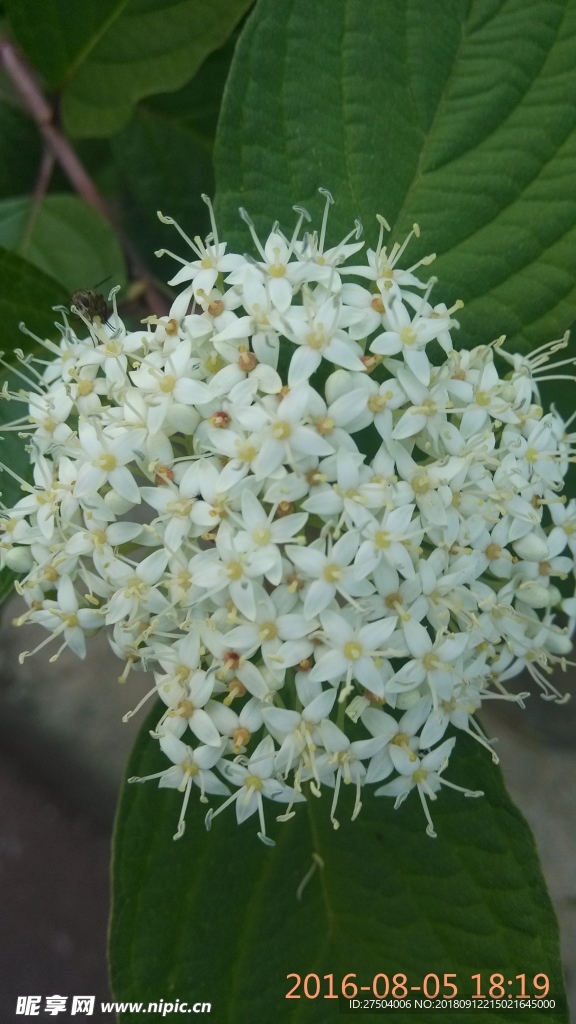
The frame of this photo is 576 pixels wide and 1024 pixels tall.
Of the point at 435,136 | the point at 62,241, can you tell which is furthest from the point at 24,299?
the point at 435,136

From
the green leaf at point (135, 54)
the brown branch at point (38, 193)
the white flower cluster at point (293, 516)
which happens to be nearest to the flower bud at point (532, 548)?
the white flower cluster at point (293, 516)

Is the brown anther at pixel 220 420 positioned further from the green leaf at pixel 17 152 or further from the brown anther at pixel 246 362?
the green leaf at pixel 17 152

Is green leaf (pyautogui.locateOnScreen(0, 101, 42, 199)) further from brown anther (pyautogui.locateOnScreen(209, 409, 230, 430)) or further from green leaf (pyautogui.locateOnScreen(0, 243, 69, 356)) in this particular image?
brown anther (pyautogui.locateOnScreen(209, 409, 230, 430))

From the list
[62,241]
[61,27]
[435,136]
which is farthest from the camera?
[62,241]

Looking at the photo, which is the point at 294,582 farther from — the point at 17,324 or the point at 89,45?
the point at 89,45

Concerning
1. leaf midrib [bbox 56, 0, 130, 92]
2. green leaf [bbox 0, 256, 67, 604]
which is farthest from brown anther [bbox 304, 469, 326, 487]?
leaf midrib [bbox 56, 0, 130, 92]

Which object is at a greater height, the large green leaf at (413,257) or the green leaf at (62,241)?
the green leaf at (62,241)

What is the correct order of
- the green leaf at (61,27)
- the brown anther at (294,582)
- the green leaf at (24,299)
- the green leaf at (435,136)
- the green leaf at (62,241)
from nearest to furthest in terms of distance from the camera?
the brown anther at (294,582)
the green leaf at (435,136)
the green leaf at (24,299)
the green leaf at (61,27)
the green leaf at (62,241)
